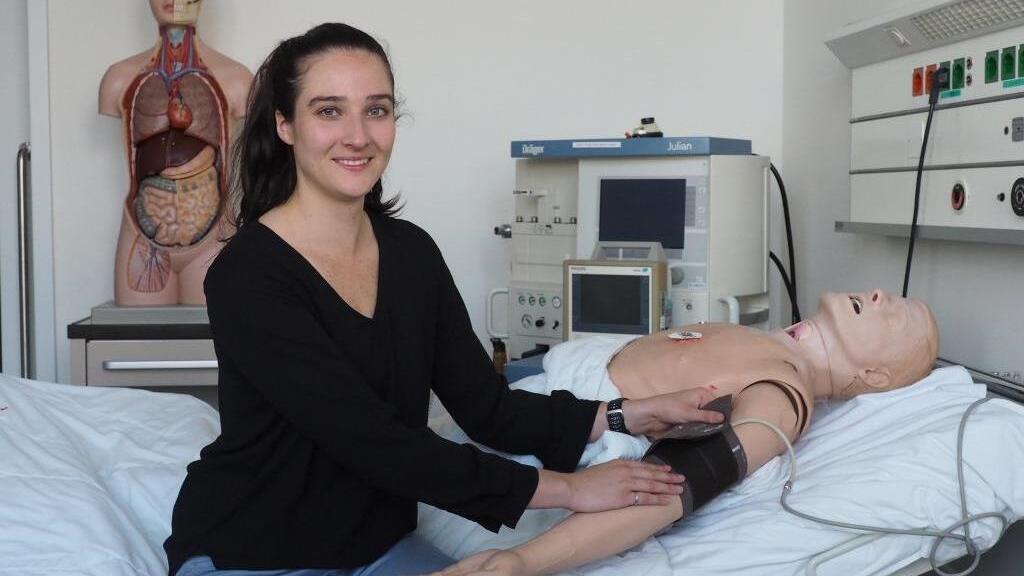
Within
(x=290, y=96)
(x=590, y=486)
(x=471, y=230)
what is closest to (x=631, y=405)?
(x=590, y=486)

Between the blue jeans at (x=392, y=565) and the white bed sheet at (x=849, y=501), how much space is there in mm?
200

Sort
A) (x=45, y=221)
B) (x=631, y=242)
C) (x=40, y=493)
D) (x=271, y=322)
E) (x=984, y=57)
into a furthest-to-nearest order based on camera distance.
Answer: (x=45, y=221) < (x=631, y=242) < (x=984, y=57) < (x=40, y=493) < (x=271, y=322)

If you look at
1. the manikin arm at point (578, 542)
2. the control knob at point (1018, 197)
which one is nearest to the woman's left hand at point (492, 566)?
the manikin arm at point (578, 542)

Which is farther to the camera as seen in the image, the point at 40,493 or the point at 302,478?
the point at 40,493

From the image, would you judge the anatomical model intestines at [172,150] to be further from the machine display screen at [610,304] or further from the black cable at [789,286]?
the black cable at [789,286]

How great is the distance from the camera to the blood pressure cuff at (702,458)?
1.60 meters

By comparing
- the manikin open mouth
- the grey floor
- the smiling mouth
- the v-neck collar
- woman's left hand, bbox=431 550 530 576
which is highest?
the smiling mouth

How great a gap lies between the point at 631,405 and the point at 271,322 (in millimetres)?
640

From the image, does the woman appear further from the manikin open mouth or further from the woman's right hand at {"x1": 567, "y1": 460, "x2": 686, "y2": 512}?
the manikin open mouth

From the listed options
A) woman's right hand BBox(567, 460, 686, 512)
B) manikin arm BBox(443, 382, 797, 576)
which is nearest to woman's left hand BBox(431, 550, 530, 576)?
manikin arm BBox(443, 382, 797, 576)

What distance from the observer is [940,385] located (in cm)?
195

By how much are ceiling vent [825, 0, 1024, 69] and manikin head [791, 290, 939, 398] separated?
53 cm

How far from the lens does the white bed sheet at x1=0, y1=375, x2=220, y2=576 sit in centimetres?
170

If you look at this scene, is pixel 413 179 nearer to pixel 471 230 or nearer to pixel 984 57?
pixel 471 230
